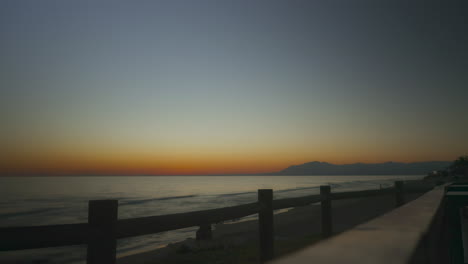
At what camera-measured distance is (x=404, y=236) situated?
2.29ft

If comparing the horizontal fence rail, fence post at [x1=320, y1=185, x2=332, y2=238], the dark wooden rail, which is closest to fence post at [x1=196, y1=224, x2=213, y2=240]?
fence post at [x1=320, y1=185, x2=332, y2=238]

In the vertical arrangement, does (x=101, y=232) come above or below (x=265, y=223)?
above

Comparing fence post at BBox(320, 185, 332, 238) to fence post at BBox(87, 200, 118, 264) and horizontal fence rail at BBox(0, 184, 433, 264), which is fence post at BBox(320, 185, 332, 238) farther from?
fence post at BBox(87, 200, 118, 264)

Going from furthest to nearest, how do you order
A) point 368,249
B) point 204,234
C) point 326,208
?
1. point 204,234
2. point 326,208
3. point 368,249

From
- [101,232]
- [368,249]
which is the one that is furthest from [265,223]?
[368,249]

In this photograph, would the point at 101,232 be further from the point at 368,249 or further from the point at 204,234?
the point at 204,234

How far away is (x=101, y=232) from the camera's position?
8.27 ft

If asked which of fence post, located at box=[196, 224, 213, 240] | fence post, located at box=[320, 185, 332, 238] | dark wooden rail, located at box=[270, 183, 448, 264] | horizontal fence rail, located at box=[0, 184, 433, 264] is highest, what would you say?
dark wooden rail, located at box=[270, 183, 448, 264]

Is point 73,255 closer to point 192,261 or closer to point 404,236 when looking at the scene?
point 192,261

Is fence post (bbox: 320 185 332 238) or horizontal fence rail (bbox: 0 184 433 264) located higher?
horizontal fence rail (bbox: 0 184 433 264)

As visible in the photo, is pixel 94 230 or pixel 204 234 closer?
pixel 94 230

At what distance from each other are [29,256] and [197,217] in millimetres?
12551

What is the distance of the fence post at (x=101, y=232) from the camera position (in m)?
2.49

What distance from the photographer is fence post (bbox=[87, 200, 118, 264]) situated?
249cm
